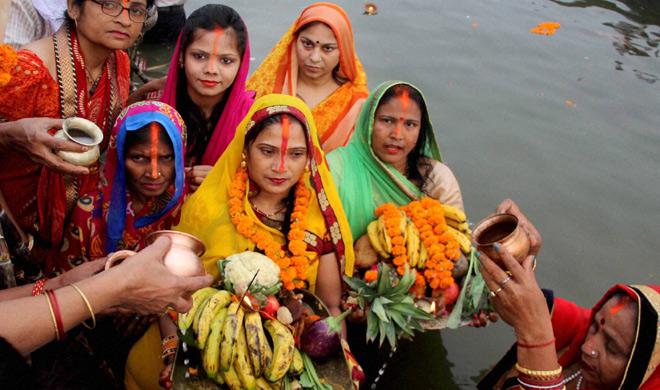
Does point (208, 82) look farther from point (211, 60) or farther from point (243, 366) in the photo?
point (243, 366)

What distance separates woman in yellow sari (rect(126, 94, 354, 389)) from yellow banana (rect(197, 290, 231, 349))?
535mm

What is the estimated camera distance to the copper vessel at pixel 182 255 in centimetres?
249

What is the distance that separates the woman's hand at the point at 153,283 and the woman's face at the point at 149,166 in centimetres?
81

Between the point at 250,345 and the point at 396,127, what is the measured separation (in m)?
2.00

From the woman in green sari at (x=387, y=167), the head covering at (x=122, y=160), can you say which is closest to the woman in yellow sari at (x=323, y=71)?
the woman in green sari at (x=387, y=167)

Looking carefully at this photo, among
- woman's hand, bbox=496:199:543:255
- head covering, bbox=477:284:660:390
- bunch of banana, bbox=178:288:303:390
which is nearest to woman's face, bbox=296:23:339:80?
woman's hand, bbox=496:199:543:255

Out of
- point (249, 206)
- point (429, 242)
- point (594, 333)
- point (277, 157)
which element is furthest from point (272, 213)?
point (594, 333)

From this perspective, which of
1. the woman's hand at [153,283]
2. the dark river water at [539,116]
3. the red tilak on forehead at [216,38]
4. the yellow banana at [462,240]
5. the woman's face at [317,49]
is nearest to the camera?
the woman's hand at [153,283]

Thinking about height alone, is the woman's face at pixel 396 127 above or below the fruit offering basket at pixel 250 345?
above

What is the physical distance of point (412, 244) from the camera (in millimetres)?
3410

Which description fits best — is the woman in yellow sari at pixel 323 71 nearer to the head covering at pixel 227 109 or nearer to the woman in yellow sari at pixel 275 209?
the head covering at pixel 227 109

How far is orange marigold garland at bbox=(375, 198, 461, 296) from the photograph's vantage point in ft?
11.0

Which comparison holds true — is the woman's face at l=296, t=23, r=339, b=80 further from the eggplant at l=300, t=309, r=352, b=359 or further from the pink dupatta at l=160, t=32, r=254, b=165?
the eggplant at l=300, t=309, r=352, b=359

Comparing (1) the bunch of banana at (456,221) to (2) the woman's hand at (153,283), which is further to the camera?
(1) the bunch of banana at (456,221)
